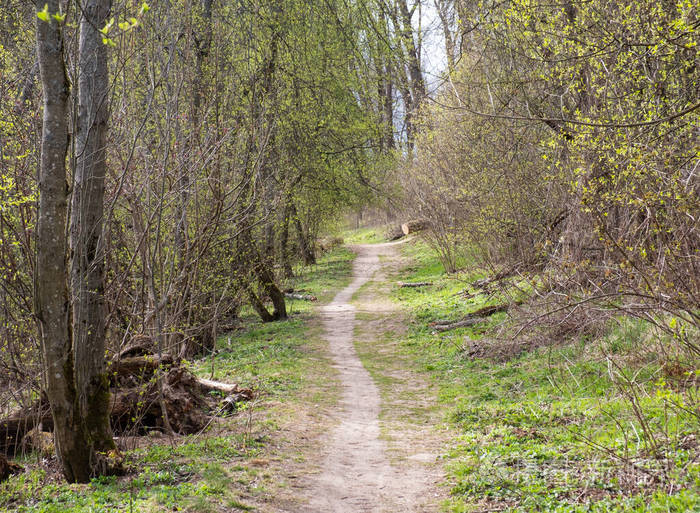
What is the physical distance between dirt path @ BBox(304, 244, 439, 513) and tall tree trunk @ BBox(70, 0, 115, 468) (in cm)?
225

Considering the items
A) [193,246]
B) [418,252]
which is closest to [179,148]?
[193,246]

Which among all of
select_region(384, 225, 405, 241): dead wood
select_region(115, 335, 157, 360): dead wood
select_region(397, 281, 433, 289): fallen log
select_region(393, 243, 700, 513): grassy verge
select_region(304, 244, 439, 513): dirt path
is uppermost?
select_region(384, 225, 405, 241): dead wood

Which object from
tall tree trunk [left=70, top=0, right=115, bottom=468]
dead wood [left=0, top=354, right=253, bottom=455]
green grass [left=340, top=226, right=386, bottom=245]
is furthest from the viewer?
green grass [left=340, top=226, right=386, bottom=245]

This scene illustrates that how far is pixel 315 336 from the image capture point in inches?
579

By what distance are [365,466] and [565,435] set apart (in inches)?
80.1

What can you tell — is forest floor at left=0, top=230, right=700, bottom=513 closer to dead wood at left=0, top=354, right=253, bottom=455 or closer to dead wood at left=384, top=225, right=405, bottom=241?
dead wood at left=0, top=354, right=253, bottom=455

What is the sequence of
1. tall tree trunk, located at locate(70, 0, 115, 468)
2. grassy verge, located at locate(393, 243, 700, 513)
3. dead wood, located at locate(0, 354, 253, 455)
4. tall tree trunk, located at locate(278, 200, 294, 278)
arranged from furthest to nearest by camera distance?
tall tree trunk, located at locate(278, 200, 294, 278), dead wood, located at locate(0, 354, 253, 455), tall tree trunk, located at locate(70, 0, 115, 468), grassy verge, located at locate(393, 243, 700, 513)

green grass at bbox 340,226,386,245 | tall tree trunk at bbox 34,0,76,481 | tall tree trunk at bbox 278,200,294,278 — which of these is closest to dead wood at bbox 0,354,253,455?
tall tree trunk at bbox 34,0,76,481

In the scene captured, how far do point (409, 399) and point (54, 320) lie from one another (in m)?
5.38

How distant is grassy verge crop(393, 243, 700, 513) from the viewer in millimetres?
4824

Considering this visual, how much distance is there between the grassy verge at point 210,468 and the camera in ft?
17.9

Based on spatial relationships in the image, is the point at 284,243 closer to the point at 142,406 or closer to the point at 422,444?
the point at 142,406

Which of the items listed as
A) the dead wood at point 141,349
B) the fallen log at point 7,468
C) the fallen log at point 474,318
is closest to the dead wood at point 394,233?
the fallen log at point 474,318

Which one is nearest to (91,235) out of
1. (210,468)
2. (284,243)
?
(210,468)
